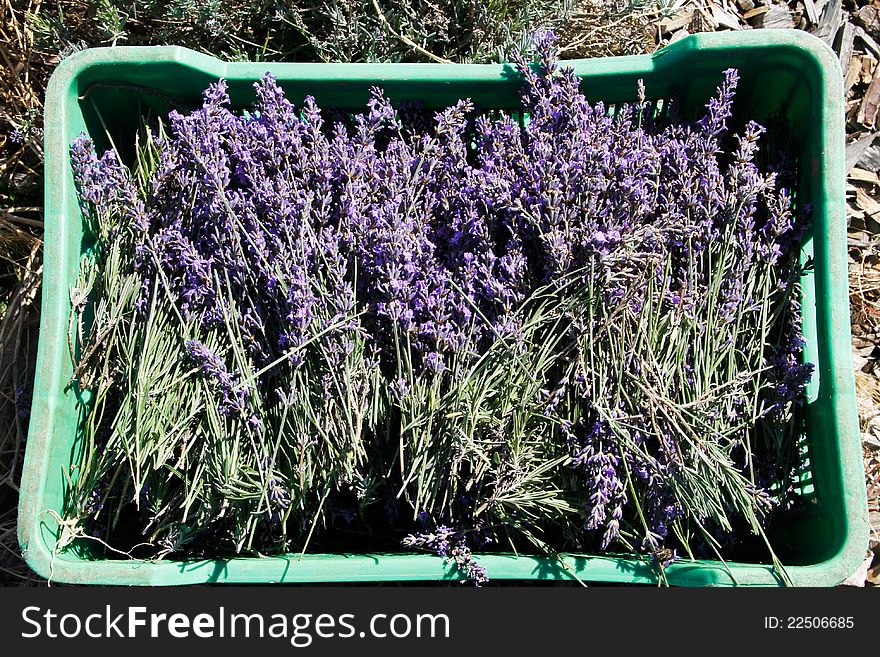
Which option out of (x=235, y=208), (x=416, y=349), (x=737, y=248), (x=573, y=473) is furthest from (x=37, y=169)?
(x=737, y=248)

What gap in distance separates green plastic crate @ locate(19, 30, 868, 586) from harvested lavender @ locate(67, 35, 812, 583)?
0.15 feet

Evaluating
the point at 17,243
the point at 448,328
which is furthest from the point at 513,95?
the point at 17,243

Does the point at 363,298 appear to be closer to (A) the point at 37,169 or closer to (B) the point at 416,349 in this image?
(B) the point at 416,349

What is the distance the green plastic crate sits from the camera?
1.31m

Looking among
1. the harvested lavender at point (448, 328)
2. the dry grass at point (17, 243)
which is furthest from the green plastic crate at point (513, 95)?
the dry grass at point (17, 243)

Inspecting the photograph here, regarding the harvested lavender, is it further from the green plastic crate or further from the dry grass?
the dry grass

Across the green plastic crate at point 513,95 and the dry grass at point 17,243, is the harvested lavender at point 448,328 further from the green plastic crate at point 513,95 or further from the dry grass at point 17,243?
the dry grass at point 17,243

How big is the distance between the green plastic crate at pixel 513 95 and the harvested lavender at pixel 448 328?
0.15 ft

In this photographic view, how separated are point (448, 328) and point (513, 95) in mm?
535

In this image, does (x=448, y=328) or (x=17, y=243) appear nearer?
(x=448, y=328)

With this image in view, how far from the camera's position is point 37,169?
1.93 meters

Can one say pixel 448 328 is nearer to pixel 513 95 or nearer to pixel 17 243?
pixel 513 95

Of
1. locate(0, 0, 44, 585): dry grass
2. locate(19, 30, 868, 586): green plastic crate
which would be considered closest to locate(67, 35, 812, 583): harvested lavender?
locate(19, 30, 868, 586): green plastic crate

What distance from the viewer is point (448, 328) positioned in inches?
49.8
